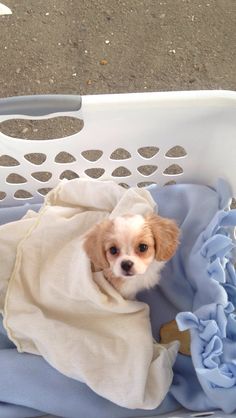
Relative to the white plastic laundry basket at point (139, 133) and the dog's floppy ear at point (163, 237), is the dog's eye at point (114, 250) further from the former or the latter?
the white plastic laundry basket at point (139, 133)

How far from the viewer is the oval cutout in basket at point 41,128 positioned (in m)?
1.67

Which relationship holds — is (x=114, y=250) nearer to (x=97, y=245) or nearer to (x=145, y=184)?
(x=97, y=245)

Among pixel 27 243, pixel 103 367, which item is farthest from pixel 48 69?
pixel 103 367

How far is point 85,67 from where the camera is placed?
1.78 m

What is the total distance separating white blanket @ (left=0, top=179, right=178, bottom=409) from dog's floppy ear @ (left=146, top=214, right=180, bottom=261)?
0.10m

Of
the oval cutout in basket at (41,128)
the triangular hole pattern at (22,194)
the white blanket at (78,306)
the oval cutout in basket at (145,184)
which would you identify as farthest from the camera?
the oval cutout in basket at (41,128)

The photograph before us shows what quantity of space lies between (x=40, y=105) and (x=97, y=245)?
0.30m

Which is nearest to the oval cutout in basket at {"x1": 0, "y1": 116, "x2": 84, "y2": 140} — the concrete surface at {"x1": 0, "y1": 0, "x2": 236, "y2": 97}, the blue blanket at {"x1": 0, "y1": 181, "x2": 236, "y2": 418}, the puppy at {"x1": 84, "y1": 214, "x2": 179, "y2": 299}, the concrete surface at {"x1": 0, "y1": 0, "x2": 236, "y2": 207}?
the concrete surface at {"x1": 0, "y1": 0, "x2": 236, "y2": 207}

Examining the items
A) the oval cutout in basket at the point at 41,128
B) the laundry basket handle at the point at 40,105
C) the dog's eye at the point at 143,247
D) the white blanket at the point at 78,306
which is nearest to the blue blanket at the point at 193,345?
the white blanket at the point at 78,306

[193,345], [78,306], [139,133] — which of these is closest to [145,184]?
[139,133]

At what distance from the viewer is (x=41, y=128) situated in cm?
168

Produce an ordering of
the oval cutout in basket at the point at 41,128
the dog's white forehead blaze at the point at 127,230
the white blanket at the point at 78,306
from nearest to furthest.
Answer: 1. the dog's white forehead blaze at the point at 127,230
2. the white blanket at the point at 78,306
3. the oval cutout in basket at the point at 41,128

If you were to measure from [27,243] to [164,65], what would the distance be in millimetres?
827

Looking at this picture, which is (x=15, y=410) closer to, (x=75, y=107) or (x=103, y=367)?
(x=103, y=367)
